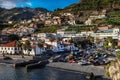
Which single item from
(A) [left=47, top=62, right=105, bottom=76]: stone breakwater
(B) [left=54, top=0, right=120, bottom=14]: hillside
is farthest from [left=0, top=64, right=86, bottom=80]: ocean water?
(B) [left=54, top=0, right=120, bottom=14]: hillside

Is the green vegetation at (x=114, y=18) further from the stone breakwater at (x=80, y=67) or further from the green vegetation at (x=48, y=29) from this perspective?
the stone breakwater at (x=80, y=67)

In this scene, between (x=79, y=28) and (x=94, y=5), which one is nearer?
→ (x=79, y=28)

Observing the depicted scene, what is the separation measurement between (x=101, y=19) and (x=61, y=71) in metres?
64.7

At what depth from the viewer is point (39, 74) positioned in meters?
51.7

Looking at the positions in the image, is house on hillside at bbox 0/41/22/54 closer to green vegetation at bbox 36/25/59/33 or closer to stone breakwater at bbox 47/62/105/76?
stone breakwater at bbox 47/62/105/76

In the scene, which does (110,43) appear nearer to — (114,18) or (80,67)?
(80,67)

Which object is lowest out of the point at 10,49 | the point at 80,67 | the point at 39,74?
the point at 39,74

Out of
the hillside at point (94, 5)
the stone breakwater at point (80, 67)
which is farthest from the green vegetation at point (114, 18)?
the stone breakwater at point (80, 67)

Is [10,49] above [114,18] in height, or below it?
below

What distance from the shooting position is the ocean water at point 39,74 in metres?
48.4

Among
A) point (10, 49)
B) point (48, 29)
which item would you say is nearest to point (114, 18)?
point (48, 29)

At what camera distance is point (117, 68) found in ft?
109

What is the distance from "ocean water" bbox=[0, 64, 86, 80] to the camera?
159 feet

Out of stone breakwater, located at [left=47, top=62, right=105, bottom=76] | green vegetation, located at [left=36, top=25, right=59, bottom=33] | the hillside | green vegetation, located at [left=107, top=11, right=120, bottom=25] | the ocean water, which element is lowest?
the ocean water
